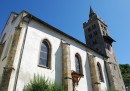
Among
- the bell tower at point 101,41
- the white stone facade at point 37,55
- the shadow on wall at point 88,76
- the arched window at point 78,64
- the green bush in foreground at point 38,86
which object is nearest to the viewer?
the green bush in foreground at point 38,86

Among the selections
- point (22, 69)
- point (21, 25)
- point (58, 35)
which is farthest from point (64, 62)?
point (21, 25)

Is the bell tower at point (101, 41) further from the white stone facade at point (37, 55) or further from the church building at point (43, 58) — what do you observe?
the white stone facade at point (37, 55)

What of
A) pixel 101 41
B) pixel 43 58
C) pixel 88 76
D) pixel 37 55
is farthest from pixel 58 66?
pixel 101 41

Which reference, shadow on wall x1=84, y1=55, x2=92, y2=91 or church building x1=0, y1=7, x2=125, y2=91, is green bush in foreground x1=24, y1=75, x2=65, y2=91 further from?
shadow on wall x1=84, y1=55, x2=92, y2=91

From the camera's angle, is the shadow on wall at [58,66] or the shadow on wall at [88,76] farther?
the shadow on wall at [88,76]

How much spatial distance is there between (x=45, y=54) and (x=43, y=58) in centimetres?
58

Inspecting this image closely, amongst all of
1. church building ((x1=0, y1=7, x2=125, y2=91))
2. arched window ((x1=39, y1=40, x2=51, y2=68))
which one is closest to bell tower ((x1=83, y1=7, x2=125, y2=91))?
church building ((x1=0, y1=7, x2=125, y2=91))

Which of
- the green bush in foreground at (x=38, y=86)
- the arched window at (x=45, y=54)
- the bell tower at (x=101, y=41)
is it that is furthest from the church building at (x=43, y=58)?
the bell tower at (x=101, y=41)

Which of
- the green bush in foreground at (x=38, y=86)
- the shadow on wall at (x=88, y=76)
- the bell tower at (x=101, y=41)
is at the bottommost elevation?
the green bush in foreground at (x=38, y=86)

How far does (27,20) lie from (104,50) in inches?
671

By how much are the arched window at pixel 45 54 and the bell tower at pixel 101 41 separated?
38.0 ft

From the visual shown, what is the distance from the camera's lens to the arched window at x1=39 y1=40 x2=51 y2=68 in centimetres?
1370

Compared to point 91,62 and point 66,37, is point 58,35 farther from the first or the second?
point 91,62

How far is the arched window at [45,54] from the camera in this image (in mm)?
13695
